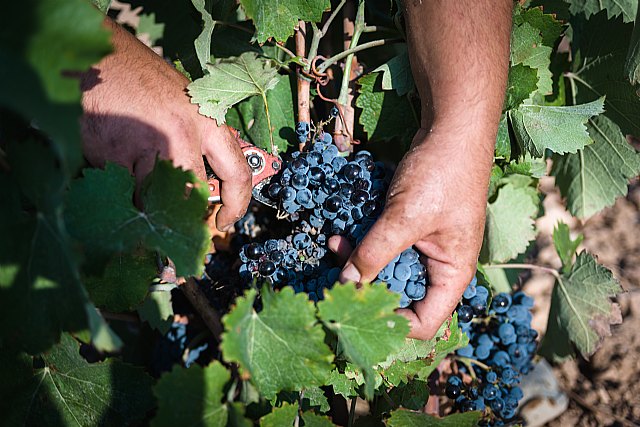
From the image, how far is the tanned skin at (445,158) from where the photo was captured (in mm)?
1143

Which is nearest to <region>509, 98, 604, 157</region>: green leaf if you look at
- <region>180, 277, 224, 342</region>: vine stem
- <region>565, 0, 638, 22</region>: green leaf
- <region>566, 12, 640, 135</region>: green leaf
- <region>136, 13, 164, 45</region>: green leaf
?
<region>566, 12, 640, 135</region>: green leaf

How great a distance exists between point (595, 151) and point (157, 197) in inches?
54.1

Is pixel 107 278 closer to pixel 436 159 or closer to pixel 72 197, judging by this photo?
pixel 72 197

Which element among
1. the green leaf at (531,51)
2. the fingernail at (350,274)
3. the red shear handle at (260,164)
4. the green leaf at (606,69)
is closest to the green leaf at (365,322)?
the fingernail at (350,274)

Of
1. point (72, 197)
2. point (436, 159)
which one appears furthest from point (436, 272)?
point (72, 197)

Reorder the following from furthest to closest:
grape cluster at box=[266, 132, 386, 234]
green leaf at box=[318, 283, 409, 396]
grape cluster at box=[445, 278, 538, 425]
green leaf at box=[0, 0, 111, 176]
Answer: grape cluster at box=[445, 278, 538, 425] → grape cluster at box=[266, 132, 386, 234] → green leaf at box=[318, 283, 409, 396] → green leaf at box=[0, 0, 111, 176]

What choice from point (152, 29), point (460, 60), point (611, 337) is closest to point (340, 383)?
point (460, 60)

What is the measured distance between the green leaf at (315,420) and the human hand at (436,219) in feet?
0.83

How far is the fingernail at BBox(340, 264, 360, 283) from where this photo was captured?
1130 mm

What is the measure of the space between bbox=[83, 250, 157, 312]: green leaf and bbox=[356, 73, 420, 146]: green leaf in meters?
0.66

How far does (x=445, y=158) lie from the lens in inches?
48.1

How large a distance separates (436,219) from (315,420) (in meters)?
0.47

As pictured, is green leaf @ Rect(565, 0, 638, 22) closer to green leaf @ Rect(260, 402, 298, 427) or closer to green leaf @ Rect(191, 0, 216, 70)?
green leaf @ Rect(191, 0, 216, 70)

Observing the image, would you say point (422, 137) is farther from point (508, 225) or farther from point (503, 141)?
point (508, 225)
